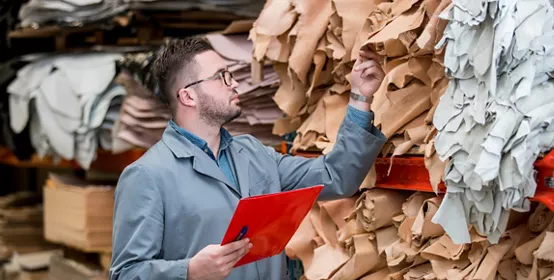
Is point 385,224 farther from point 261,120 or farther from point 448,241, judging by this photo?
point 261,120

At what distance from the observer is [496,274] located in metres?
2.21

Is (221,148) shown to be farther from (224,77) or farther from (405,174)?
(405,174)

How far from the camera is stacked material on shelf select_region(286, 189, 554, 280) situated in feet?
6.98

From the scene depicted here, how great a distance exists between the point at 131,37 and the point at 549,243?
4161 mm

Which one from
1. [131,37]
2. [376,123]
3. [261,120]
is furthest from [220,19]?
[376,123]

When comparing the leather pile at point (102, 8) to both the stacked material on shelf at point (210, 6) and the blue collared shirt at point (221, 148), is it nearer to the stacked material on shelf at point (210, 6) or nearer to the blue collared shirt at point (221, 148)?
the stacked material on shelf at point (210, 6)

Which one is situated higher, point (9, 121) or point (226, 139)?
point (226, 139)

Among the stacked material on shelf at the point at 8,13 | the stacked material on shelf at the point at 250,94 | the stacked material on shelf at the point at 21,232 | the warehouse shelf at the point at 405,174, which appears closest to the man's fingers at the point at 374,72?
the warehouse shelf at the point at 405,174

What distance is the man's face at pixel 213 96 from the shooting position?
2715 millimetres

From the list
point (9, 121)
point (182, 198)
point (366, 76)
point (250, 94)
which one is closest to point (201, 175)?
point (182, 198)

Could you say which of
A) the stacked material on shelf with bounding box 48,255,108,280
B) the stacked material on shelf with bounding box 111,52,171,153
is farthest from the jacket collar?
the stacked material on shelf with bounding box 48,255,108,280

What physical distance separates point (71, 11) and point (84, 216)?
4.48ft

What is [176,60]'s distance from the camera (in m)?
2.75

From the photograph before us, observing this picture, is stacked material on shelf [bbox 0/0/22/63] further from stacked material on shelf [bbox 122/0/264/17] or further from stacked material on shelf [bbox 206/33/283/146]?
stacked material on shelf [bbox 206/33/283/146]
